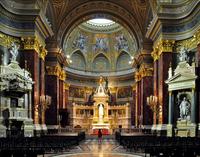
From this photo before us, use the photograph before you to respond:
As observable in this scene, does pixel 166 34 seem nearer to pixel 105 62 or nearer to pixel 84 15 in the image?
pixel 84 15

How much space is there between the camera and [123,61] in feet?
158

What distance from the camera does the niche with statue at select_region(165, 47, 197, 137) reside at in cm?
2005

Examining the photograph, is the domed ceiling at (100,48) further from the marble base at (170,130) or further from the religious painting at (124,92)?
the marble base at (170,130)

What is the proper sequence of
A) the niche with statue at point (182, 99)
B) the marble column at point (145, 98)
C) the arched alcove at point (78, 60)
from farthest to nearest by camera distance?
the arched alcove at point (78, 60), the marble column at point (145, 98), the niche with statue at point (182, 99)

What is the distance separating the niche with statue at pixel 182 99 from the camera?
2005 centimetres

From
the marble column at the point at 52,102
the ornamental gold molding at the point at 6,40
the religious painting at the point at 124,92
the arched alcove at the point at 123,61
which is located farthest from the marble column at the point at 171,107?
the arched alcove at the point at 123,61

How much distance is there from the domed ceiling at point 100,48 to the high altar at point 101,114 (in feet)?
15.5

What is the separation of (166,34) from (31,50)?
851 cm

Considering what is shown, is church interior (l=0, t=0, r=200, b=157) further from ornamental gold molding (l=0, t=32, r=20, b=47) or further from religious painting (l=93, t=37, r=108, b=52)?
religious painting (l=93, t=37, r=108, b=52)

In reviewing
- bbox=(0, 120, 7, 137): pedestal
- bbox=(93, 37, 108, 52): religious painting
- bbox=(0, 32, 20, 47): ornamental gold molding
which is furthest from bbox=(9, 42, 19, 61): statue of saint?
bbox=(93, 37, 108, 52): religious painting

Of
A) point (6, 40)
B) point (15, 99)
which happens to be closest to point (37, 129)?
point (15, 99)

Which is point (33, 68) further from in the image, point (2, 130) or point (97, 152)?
point (97, 152)

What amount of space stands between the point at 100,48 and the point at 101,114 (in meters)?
11.2

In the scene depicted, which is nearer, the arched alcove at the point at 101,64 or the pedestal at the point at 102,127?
the pedestal at the point at 102,127
